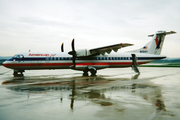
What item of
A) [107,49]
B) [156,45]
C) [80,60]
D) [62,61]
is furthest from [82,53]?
[156,45]

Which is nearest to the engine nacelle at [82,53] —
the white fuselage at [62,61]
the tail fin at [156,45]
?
the white fuselage at [62,61]

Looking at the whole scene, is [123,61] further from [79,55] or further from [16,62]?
[16,62]

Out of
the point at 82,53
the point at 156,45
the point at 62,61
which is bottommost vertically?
the point at 62,61

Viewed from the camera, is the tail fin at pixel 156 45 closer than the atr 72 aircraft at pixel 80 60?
No

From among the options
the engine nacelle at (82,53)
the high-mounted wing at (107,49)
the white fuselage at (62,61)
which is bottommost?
the white fuselage at (62,61)

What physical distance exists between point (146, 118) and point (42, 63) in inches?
752

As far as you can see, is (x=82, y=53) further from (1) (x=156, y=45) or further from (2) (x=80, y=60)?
(1) (x=156, y=45)

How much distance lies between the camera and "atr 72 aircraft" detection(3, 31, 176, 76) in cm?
2199

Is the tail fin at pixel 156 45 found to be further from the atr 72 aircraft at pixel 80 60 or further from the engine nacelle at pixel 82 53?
the engine nacelle at pixel 82 53

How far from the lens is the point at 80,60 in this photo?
23516mm

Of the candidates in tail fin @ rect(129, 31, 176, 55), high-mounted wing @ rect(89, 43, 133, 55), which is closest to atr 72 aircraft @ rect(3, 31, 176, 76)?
high-mounted wing @ rect(89, 43, 133, 55)

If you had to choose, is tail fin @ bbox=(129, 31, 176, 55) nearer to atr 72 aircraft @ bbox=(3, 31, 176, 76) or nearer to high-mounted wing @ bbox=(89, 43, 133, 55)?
atr 72 aircraft @ bbox=(3, 31, 176, 76)

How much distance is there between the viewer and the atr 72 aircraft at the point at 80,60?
21987mm

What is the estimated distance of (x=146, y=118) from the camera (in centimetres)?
536
